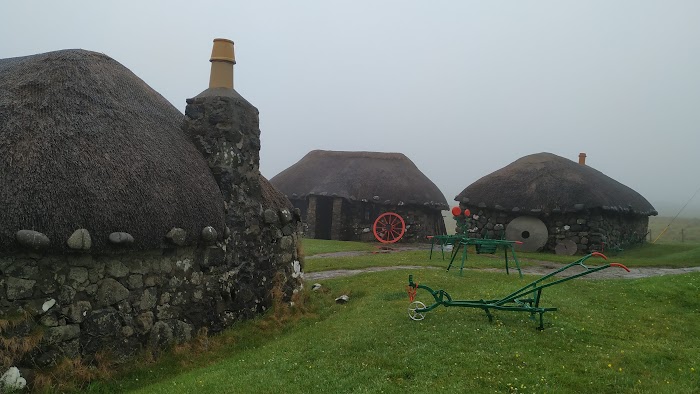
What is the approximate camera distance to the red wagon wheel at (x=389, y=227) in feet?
103

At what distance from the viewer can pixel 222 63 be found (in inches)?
485

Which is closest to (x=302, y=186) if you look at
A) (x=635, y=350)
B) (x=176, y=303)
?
(x=176, y=303)

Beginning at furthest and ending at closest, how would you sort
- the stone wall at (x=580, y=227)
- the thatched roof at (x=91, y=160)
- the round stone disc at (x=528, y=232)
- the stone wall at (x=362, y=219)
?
the stone wall at (x=362, y=219) → the round stone disc at (x=528, y=232) → the stone wall at (x=580, y=227) → the thatched roof at (x=91, y=160)

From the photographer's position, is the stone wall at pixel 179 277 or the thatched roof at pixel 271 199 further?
the thatched roof at pixel 271 199

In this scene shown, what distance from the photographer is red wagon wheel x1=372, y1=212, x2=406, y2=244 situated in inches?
1235

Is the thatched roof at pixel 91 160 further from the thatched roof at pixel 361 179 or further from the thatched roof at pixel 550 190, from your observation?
the thatched roof at pixel 361 179

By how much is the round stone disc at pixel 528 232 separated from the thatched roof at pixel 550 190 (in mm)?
726

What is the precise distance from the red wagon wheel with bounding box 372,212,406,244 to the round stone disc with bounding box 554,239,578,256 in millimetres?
8598

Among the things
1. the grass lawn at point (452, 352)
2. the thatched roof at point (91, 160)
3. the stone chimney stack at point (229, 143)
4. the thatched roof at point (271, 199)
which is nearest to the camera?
the grass lawn at point (452, 352)

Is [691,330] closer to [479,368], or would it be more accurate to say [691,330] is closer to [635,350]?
[635,350]

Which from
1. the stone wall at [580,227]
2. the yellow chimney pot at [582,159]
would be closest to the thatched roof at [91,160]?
the stone wall at [580,227]

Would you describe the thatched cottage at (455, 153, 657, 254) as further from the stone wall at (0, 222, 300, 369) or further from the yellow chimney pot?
the stone wall at (0, 222, 300, 369)

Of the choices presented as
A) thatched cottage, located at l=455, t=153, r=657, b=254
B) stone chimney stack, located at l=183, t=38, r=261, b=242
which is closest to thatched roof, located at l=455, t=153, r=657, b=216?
thatched cottage, located at l=455, t=153, r=657, b=254

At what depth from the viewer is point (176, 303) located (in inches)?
395
